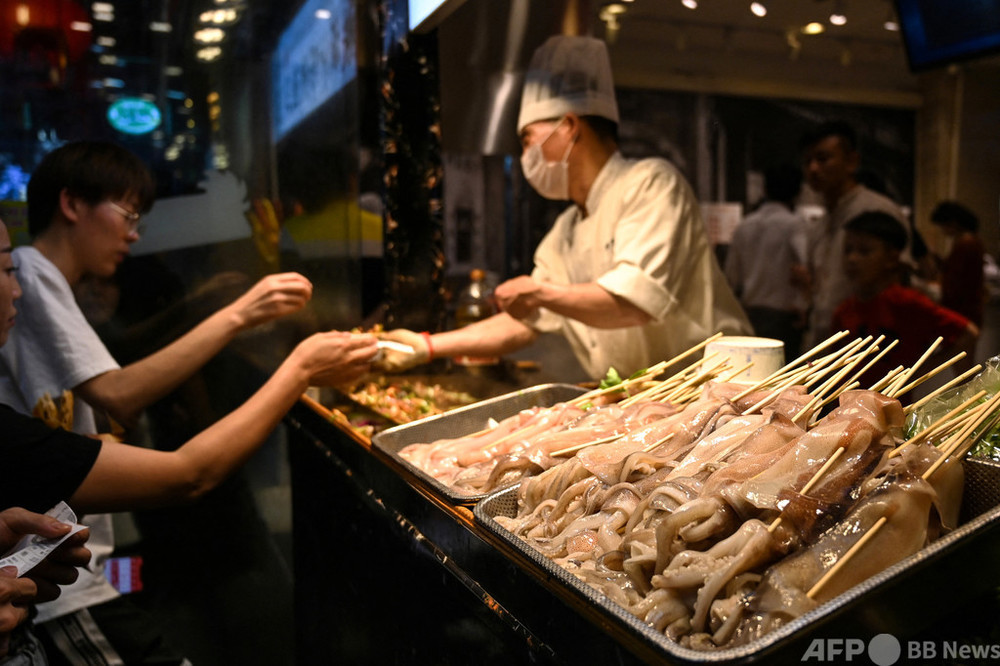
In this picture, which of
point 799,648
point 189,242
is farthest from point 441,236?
point 799,648

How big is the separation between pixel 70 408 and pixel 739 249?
4123 mm

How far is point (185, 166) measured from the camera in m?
4.33

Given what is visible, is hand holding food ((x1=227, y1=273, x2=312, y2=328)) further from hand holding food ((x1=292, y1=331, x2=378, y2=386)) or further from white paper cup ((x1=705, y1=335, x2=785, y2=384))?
white paper cup ((x1=705, y1=335, x2=785, y2=384))

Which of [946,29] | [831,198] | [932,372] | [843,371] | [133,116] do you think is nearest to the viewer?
[932,372]

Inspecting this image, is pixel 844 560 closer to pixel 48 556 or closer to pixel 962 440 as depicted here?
pixel 962 440

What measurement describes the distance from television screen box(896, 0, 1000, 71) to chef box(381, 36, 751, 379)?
146cm

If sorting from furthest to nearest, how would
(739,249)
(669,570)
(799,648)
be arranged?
(739,249) < (669,570) < (799,648)

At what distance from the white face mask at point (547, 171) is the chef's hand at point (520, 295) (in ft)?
1.94

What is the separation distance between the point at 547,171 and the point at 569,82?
40 cm

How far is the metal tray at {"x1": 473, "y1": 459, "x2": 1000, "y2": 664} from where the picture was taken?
1043mm

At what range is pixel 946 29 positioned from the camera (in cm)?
354

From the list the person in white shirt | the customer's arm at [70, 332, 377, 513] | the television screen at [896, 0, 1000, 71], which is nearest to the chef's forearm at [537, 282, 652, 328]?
the customer's arm at [70, 332, 377, 513]

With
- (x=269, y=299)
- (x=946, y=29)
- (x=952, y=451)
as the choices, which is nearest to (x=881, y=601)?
(x=952, y=451)

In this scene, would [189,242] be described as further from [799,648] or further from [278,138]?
[799,648]
